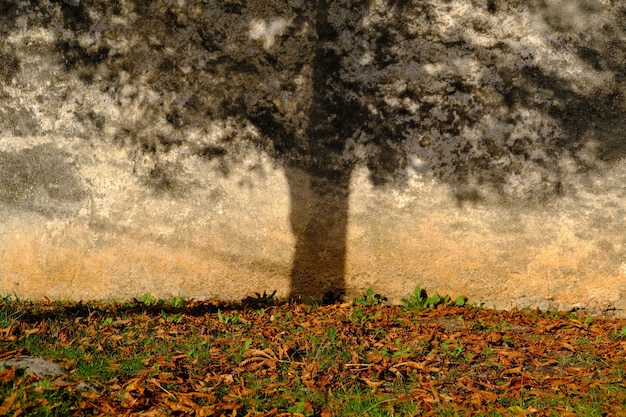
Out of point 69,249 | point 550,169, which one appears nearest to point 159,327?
point 69,249

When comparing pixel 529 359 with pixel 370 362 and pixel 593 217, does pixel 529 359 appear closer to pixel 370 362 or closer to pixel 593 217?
pixel 370 362

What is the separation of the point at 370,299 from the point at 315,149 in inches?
57.8

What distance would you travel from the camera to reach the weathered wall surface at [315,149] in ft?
17.9

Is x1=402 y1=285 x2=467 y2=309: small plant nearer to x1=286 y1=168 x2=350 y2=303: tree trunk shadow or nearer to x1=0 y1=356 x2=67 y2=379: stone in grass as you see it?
x1=286 y1=168 x2=350 y2=303: tree trunk shadow

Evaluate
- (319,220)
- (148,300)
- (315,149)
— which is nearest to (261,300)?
(319,220)

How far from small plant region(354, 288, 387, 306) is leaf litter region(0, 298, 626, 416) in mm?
36

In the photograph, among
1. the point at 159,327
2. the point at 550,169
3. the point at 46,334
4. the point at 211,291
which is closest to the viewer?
the point at 46,334

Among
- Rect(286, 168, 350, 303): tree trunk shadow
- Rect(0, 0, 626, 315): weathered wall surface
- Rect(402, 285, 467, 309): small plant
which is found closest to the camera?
Rect(0, 0, 626, 315): weathered wall surface

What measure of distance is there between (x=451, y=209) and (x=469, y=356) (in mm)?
1592

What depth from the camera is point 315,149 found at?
5785 millimetres

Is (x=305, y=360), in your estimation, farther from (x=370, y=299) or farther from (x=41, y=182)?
(x=41, y=182)

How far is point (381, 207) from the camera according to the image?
5.69m

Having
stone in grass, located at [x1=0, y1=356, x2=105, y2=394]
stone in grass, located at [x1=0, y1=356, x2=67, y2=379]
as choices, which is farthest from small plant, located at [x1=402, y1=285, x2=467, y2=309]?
stone in grass, located at [x1=0, y1=356, x2=67, y2=379]

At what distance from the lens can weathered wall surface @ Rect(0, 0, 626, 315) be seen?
17.9 ft
